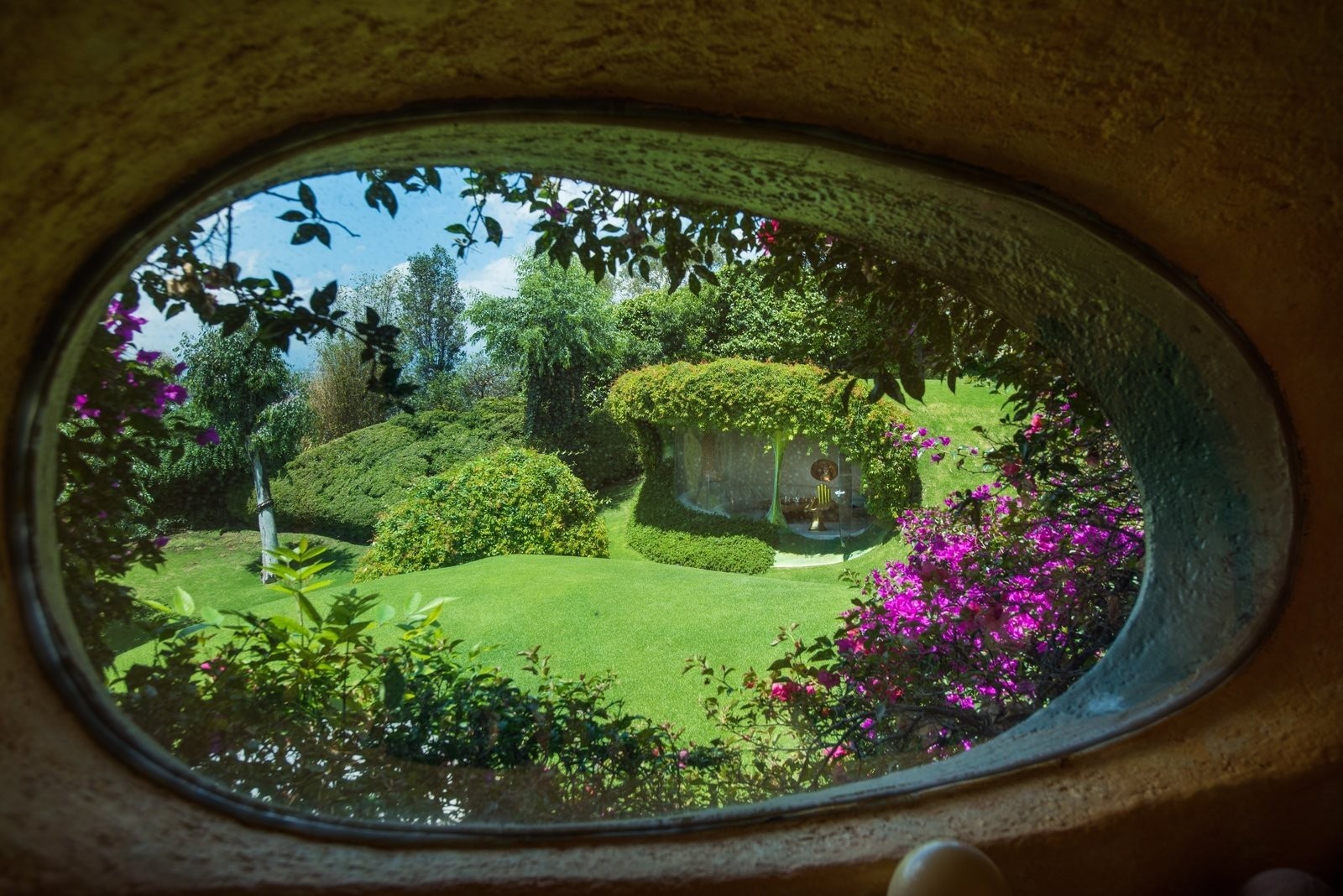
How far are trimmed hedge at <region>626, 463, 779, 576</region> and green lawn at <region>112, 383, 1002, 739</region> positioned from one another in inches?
1.5

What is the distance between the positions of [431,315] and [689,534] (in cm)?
90

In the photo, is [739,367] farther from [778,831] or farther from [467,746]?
[778,831]

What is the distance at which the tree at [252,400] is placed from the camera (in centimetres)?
96

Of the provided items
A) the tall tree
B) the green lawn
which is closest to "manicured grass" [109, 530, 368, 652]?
the green lawn

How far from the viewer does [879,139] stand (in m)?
0.80

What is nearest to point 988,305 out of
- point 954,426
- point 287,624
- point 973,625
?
point 973,625

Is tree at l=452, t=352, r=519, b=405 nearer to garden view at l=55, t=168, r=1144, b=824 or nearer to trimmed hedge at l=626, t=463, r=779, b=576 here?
garden view at l=55, t=168, r=1144, b=824

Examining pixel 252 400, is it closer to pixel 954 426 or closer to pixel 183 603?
pixel 183 603

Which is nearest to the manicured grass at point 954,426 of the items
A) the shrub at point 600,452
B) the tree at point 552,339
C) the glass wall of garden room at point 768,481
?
the glass wall of garden room at point 768,481

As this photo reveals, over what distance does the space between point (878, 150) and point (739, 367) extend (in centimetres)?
100

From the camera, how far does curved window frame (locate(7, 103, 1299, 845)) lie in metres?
0.67

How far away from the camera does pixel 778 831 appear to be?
80 cm

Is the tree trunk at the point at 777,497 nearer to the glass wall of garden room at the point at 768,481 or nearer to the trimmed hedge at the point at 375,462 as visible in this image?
the glass wall of garden room at the point at 768,481

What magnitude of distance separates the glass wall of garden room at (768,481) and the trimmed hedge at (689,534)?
0.03 meters
